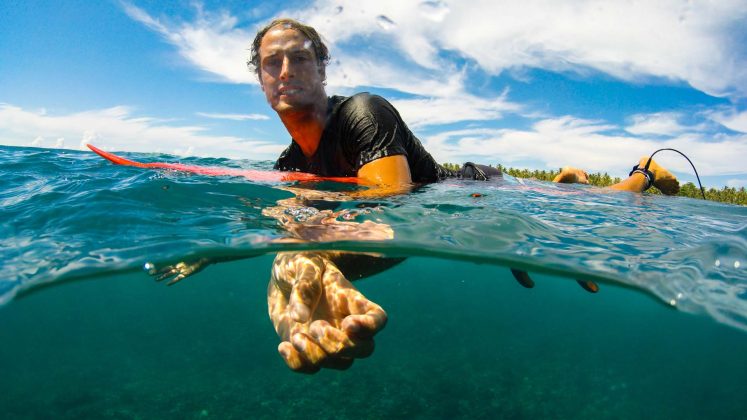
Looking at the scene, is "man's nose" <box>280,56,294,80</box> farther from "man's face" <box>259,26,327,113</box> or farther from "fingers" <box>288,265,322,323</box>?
"fingers" <box>288,265,322,323</box>

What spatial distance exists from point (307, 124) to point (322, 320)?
2.52 meters

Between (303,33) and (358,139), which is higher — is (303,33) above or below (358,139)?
above

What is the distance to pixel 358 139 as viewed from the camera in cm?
411

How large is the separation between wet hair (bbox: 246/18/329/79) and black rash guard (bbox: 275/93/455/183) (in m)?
0.52

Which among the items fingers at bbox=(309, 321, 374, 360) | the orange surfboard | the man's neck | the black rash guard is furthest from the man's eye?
fingers at bbox=(309, 321, 374, 360)

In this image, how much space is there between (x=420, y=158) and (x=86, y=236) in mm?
3993

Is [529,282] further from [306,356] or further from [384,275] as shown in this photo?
[384,275]

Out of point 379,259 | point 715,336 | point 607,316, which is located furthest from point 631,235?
point 607,316

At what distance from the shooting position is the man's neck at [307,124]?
4.35 m

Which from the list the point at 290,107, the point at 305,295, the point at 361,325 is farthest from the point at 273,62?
the point at 361,325

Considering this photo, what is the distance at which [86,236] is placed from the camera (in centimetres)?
437

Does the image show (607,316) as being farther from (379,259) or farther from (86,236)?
(86,236)

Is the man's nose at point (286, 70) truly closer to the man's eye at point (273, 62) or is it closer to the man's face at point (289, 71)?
the man's face at point (289, 71)

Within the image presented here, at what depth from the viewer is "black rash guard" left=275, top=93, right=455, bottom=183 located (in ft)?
13.1
